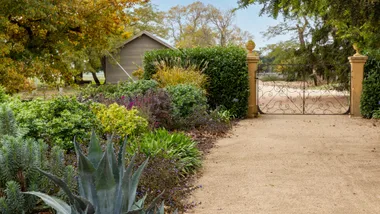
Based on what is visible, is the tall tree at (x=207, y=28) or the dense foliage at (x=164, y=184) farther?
the tall tree at (x=207, y=28)

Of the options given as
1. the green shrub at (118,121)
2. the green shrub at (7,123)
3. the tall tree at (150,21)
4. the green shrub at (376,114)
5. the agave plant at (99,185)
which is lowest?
the green shrub at (376,114)

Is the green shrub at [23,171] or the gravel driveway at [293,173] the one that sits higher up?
the green shrub at [23,171]

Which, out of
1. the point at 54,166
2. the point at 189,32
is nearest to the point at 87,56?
the point at 189,32

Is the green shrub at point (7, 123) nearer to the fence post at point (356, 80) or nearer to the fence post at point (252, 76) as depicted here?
the fence post at point (252, 76)

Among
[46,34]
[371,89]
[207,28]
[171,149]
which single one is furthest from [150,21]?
[171,149]

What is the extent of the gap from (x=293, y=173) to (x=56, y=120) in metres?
3.21

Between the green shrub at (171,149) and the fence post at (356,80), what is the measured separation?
6.98 metres

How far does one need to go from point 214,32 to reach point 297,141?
84.7ft

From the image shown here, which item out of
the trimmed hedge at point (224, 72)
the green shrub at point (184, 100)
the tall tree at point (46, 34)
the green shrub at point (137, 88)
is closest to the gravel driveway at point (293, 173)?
the green shrub at point (184, 100)

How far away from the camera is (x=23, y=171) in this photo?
9.65 ft

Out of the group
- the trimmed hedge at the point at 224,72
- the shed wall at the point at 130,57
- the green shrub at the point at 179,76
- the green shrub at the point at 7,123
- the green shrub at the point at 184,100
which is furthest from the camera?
the shed wall at the point at 130,57

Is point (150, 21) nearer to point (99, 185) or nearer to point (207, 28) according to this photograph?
point (207, 28)

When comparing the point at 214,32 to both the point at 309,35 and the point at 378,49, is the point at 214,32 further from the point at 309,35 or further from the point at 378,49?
the point at 378,49

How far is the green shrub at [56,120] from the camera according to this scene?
185 inches
